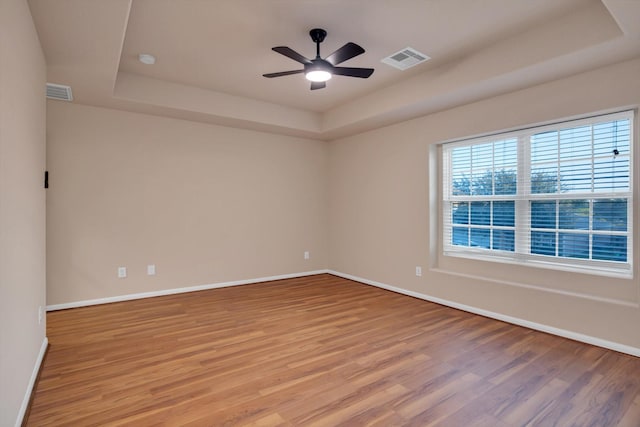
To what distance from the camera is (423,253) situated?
461 centimetres

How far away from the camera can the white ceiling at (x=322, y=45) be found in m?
2.57

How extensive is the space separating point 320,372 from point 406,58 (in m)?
3.11

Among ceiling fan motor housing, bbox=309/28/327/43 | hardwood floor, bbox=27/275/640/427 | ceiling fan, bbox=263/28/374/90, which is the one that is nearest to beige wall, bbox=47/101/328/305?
hardwood floor, bbox=27/275/640/427

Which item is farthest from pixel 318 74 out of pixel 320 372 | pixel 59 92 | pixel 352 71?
pixel 59 92

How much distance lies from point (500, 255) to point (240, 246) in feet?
12.1

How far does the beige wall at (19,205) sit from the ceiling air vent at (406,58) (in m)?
2.96

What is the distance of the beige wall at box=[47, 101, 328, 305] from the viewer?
4098 mm

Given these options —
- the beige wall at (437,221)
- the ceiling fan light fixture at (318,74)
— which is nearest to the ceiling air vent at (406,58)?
the ceiling fan light fixture at (318,74)

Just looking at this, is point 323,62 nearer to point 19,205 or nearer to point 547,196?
point 19,205

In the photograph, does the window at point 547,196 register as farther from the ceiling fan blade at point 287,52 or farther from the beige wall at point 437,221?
the ceiling fan blade at point 287,52

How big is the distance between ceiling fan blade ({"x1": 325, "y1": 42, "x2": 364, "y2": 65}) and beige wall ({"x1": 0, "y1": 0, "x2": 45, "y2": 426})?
205cm

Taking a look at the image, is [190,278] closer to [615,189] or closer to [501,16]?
[501,16]

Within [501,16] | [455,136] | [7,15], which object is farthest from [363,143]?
[7,15]

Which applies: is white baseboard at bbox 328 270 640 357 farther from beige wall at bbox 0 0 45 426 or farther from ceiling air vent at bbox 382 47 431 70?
beige wall at bbox 0 0 45 426
